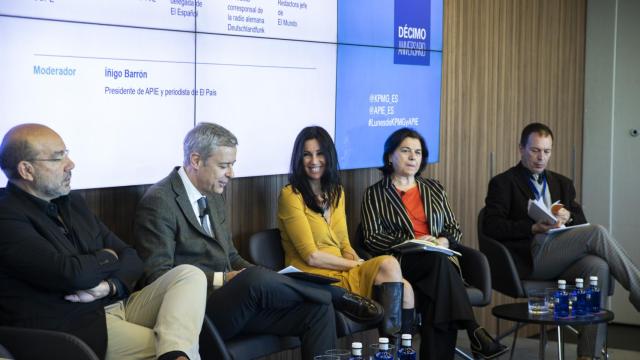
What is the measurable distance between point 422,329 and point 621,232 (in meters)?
3.50

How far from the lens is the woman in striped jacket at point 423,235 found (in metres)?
5.20

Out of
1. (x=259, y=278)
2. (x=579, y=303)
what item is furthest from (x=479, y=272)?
(x=259, y=278)

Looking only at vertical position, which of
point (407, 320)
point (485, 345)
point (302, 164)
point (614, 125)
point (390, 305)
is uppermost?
point (614, 125)

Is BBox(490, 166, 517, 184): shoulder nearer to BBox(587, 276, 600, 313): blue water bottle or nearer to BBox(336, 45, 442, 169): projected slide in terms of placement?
BBox(336, 45, 442, 169): projected slide

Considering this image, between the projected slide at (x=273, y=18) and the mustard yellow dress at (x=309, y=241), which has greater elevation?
the projected slide at (x=273, y=18)

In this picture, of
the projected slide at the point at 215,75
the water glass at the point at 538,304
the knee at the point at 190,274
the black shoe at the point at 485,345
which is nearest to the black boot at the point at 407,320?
the black shoe at the point at 485,345

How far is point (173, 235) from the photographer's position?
4371 millimetres

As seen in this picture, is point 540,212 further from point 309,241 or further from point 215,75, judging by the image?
point 215,75

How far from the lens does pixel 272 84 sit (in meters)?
5.16

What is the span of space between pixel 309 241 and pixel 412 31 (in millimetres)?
1845

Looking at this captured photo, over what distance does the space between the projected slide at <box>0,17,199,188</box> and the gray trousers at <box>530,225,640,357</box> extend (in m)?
2.54

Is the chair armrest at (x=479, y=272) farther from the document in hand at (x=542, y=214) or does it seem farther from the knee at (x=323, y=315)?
the knee at (x=323, y=315)

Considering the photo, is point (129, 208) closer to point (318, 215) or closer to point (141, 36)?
point (141, 36)

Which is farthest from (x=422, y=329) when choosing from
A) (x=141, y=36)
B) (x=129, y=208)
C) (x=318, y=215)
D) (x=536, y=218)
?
(x=141, y=36)
